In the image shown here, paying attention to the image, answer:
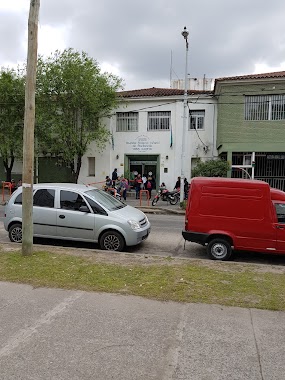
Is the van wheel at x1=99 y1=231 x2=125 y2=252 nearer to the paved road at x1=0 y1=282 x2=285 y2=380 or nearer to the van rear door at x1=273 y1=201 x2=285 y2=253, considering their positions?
the paved road at x1=0 y1=282 x2=285 y2=380

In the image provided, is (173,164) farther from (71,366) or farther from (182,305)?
(71,366)

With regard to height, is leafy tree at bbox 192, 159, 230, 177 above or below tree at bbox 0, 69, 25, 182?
below

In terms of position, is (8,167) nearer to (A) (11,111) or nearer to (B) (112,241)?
(A) (11,111)

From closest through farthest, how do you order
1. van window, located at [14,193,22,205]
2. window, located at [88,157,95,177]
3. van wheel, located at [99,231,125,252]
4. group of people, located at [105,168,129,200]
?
van wheel, located at [99,231,125,252] < van window, located at [14,193,22,205] < group of people, located at [105,168,129,200] < window, located at [88,157,95,177]

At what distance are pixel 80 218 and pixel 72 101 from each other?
52.6 ft

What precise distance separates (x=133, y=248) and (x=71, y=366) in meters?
5.54

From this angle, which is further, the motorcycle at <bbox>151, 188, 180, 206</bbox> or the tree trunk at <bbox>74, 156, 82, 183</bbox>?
→ the tree trunk at <bbox>74, 156, 82, 183</bbox>

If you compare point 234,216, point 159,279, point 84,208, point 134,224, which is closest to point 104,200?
point 84,208

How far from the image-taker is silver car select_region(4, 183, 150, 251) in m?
8.05

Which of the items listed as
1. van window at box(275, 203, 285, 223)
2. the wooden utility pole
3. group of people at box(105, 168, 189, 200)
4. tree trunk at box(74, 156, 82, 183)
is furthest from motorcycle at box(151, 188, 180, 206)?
the wooden utility pole

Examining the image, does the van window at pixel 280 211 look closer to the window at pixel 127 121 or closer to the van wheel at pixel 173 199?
the van wheel at pixel 173 199

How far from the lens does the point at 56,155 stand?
2491 centimetres

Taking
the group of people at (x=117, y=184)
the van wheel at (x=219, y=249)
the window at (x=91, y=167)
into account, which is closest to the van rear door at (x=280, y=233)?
the van wheel at (x=219, y=249)

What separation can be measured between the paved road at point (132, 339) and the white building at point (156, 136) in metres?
19.8
